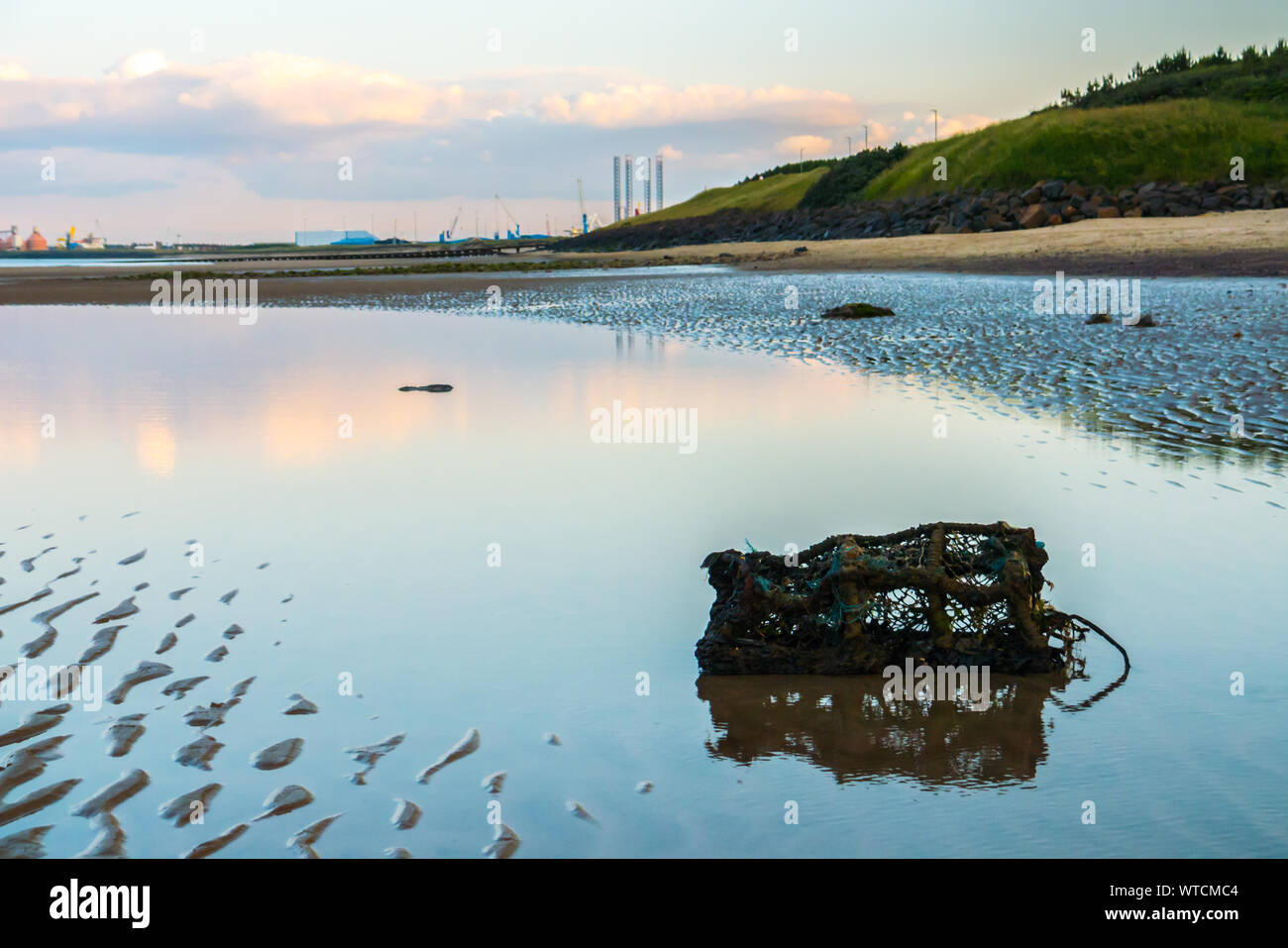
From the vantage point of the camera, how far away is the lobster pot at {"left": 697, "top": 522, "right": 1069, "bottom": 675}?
5250mm

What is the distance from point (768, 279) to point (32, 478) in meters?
32.3

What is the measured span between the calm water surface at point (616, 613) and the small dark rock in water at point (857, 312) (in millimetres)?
9328

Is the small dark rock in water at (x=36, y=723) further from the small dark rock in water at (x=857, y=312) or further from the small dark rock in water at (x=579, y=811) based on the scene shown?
the small dark rock in water at (x=857, y=312)

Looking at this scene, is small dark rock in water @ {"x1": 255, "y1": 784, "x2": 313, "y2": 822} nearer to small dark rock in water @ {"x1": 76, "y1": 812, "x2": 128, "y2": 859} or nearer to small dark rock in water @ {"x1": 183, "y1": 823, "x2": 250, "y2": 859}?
small dark rock in water @ {"x1": 183, "y1": 823, "x2": 250, "y2": 859}

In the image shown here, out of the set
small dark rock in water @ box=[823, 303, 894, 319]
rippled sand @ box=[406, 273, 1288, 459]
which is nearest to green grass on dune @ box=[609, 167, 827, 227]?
rippled sand @ box=[406, 273, 1288, 459]

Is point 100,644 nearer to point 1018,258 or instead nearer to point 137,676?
point 137,676

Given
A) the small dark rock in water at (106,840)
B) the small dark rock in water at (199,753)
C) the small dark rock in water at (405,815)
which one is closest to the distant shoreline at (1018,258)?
the small dark rock in water at (405,815)

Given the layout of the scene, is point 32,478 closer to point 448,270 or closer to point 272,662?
point 272,662

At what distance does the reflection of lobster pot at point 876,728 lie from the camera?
438 cm

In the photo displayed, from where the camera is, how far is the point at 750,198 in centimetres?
10175

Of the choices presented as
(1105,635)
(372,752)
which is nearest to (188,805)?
(372,752)

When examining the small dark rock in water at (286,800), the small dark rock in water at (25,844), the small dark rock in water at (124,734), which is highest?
the small dark rock in water at (124,734)

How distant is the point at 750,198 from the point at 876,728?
331ft
